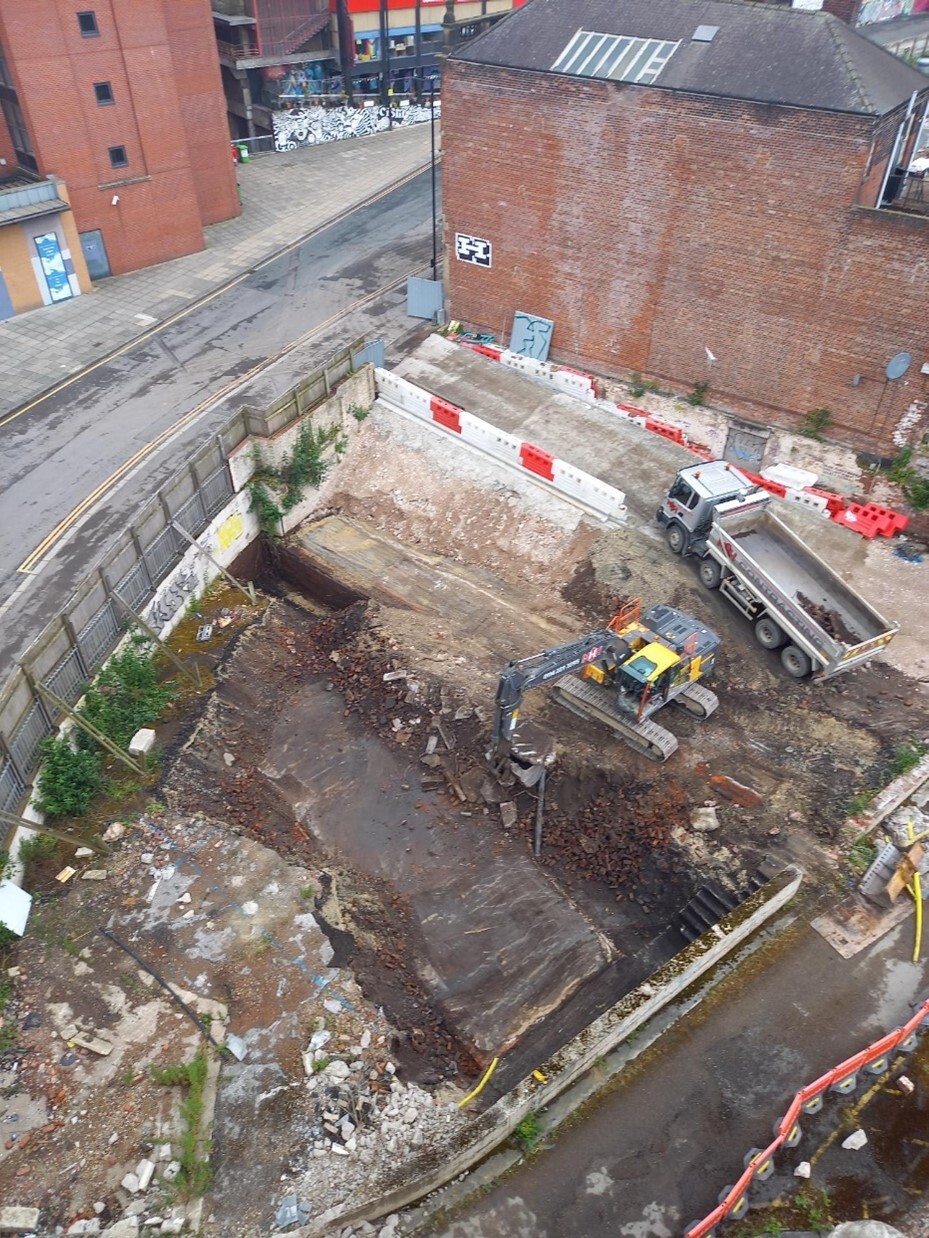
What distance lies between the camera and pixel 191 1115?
47.2 feet

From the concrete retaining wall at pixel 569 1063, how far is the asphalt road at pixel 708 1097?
528 mm

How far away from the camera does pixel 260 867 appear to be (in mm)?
18656

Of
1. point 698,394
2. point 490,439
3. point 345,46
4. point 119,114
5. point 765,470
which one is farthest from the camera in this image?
point 345,46

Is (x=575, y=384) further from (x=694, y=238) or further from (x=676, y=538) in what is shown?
(x=676, y=538)

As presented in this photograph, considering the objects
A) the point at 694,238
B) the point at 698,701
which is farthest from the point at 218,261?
the point at 698,701

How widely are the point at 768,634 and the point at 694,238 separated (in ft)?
45.2

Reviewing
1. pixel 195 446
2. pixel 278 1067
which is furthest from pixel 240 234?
pixel 278 1067

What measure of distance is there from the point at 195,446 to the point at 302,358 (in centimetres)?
672

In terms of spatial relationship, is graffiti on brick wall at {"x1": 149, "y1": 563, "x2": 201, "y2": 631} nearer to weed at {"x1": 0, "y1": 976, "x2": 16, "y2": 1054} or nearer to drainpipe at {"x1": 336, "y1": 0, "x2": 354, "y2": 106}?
weed at {"x1": 0, "y1": 976, "x2": 16, "y2": 1054}

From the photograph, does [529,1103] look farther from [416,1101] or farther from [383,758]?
[383,758]

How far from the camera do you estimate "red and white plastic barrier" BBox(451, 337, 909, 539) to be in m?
26.9

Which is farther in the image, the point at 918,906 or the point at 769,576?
the point at 769,576

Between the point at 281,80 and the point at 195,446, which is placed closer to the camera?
the point at 195,446

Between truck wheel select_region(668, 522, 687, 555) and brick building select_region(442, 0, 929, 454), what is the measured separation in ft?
24.6
